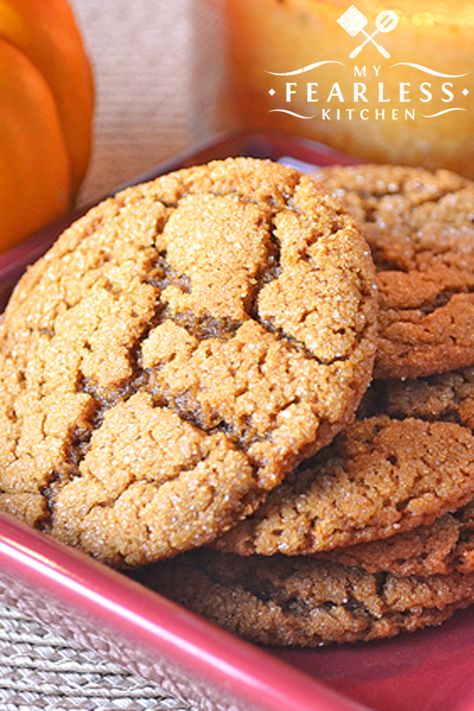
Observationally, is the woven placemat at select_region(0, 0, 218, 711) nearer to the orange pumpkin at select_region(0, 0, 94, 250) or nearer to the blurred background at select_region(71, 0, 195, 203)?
the blurred background at select_region(71, 0, 195, 203)

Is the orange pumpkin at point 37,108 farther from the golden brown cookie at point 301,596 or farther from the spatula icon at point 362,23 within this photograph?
the golden brown cookie at point 301,596

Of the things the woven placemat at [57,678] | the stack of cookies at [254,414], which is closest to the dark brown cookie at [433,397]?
the stack of cookies at [254,414]

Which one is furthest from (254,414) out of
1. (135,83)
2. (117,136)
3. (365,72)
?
(135,83)

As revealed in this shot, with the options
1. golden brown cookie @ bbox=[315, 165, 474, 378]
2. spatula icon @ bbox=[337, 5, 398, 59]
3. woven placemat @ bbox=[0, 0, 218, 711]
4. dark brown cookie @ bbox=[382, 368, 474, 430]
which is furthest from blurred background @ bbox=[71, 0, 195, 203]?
dark brown cookie @ bbox=[382, 368, 474, 430]

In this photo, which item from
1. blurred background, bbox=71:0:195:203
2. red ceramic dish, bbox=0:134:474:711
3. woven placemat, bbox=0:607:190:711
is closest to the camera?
red ceramic dish, bbox=0:134:474:711

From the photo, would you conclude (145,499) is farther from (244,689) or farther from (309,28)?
(309,28)
